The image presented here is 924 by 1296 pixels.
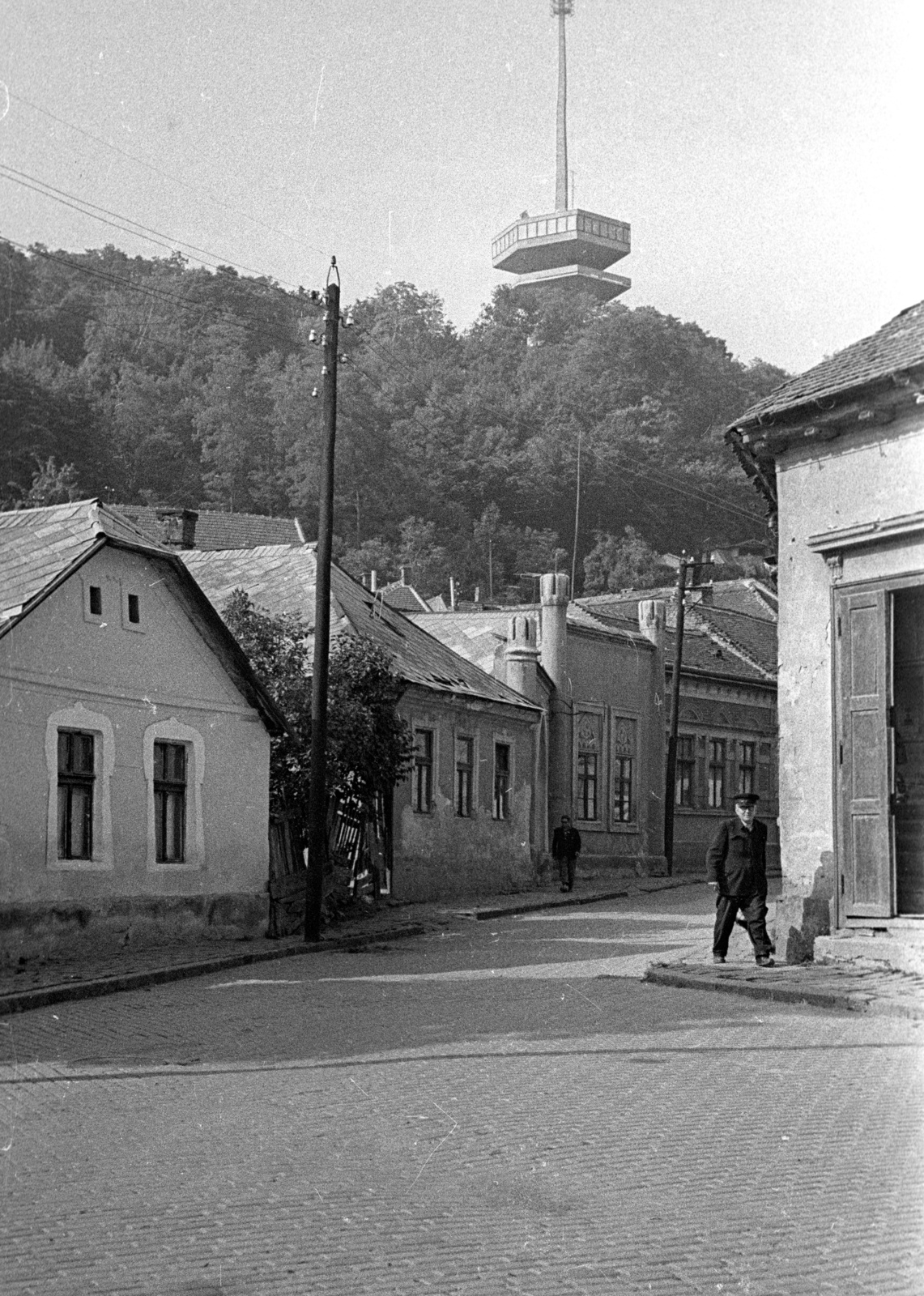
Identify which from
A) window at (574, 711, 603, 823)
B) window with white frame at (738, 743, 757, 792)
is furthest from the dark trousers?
window with white frame at (738, 743, 757, 792)

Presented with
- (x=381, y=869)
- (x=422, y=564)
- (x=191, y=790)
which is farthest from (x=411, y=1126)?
(x=422, y=564)

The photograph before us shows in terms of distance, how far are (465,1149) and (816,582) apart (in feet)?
33.6

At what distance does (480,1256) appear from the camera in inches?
234

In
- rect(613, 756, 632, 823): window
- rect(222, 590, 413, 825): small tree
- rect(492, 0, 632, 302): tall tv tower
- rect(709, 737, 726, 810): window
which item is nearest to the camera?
rect(222, 590, 413, 825): small tree

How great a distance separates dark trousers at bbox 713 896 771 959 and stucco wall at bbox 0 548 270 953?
24.6 ft

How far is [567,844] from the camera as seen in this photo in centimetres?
3522

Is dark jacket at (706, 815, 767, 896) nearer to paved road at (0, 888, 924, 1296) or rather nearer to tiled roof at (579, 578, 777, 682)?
paved road at (0, 888, 924, 1296)

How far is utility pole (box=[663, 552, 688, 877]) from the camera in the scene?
→ 133 feet

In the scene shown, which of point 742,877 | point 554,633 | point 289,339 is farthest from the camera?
point 554,633

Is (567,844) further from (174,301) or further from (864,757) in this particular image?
(864,757)

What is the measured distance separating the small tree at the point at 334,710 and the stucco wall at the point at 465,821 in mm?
4478

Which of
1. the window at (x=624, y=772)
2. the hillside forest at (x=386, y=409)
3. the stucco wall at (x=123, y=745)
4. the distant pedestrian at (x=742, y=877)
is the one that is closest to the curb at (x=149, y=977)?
the stucco wall at (x=123, y=745)

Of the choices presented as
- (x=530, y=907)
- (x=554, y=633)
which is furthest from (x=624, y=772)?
(x=530, y=907)

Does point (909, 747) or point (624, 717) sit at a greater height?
point (624, 717)
